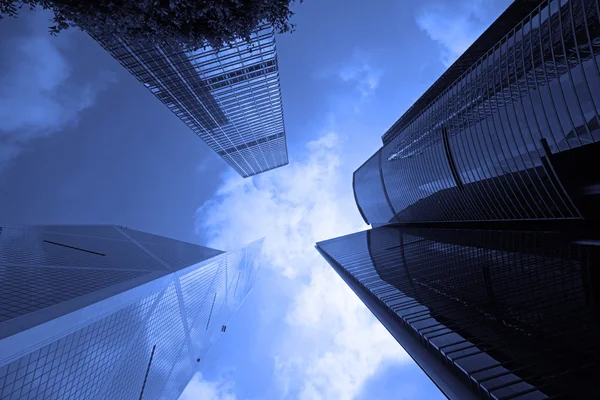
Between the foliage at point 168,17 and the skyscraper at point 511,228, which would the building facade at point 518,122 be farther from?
the foliage at point 168,17

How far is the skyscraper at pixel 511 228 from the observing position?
Answer: 527 inches

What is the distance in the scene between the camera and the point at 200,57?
6088 centimetres

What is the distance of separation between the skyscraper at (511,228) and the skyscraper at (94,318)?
22.1 meters

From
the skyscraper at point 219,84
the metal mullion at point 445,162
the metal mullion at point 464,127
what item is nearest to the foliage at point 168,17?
the skyscraper at point 219,84

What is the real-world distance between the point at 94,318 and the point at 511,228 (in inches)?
1866

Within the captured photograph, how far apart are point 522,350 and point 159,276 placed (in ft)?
128

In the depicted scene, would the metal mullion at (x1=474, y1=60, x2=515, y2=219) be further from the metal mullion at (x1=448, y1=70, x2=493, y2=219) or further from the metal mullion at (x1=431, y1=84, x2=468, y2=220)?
the metal mullion at (x1=431, y1=84, x2=468, y2=220)

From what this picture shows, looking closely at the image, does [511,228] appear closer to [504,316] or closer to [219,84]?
[504,316]

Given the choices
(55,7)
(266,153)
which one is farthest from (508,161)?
(266,153)

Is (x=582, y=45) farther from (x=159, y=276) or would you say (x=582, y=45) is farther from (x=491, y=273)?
(x=159, y=276)

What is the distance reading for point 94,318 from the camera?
2820 cm

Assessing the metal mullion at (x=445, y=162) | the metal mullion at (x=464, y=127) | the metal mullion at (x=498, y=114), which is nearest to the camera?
the metal mullion at (x=498, y=114)

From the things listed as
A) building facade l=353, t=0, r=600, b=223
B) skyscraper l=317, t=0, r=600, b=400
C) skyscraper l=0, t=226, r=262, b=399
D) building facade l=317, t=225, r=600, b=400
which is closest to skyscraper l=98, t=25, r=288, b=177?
building facade l=353, t=0, r=600, b=223

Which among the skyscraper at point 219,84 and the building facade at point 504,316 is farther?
the skyscraper at point 219,84
